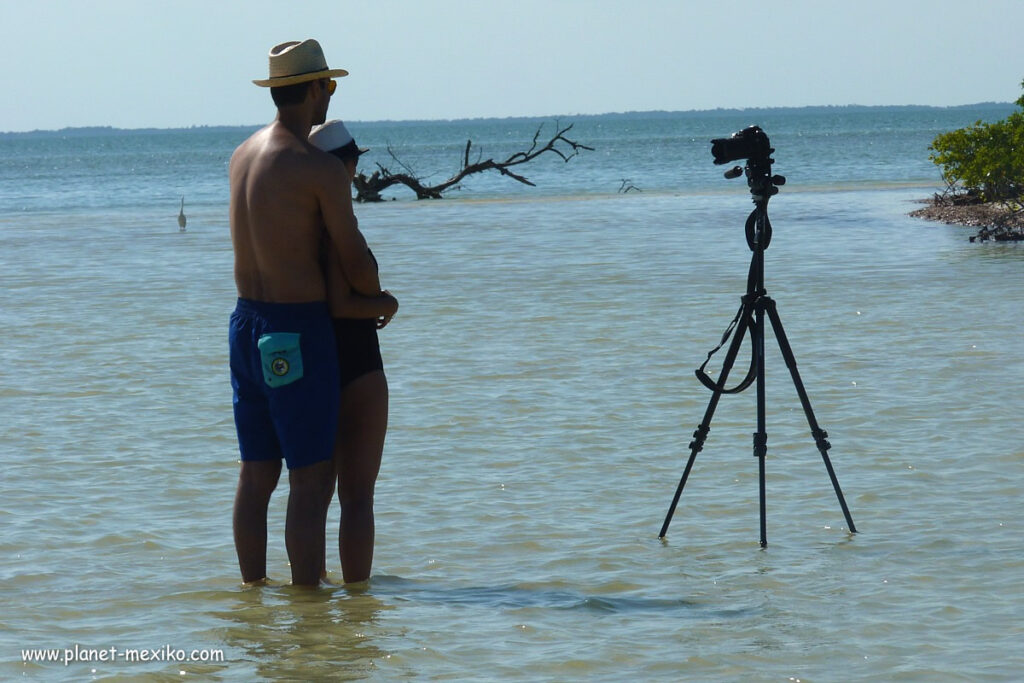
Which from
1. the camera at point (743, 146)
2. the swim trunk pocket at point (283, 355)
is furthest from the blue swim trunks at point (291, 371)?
the camera at point (743, 146)

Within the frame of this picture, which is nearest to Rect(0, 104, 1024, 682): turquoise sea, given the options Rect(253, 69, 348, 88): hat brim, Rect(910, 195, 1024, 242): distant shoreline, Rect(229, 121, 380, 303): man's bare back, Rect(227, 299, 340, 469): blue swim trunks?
Rect(227, 299, 340, 469): blue swim trunks

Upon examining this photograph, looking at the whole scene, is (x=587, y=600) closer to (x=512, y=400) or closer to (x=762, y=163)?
(x=762, y=163)

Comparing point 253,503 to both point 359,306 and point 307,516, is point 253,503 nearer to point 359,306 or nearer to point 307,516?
point 307,516

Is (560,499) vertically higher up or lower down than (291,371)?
lower down

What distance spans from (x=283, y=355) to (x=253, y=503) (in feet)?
2.01

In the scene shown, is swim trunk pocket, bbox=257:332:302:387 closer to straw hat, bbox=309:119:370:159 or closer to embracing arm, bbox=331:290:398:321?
embracing arm, bbox=331:290:398:321

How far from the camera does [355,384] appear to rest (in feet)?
14.8

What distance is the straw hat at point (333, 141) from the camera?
451 cm

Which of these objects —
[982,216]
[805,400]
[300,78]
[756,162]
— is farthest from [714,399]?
[982,216]

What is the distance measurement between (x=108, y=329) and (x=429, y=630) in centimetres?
816

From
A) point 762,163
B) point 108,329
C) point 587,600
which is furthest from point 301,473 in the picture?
point 108,329

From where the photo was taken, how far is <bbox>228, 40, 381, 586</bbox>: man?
4.30m

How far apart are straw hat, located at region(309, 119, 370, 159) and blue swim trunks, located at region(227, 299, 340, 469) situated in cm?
52

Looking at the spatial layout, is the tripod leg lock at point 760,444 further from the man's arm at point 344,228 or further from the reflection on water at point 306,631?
the man's arm at point 344,228
